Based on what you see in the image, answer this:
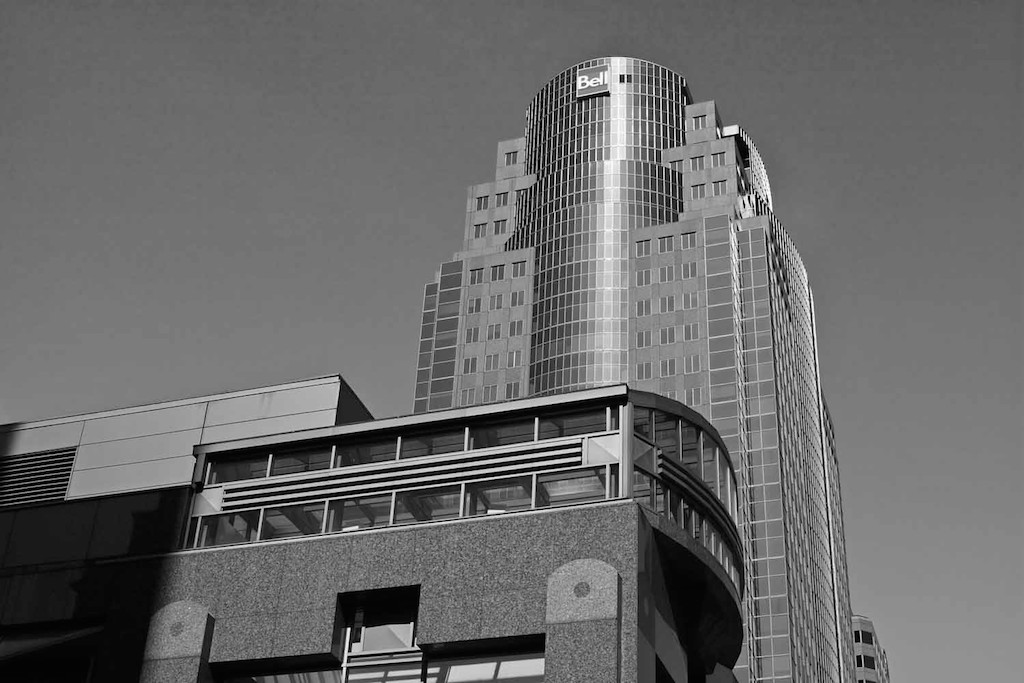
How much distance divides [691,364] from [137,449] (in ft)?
331

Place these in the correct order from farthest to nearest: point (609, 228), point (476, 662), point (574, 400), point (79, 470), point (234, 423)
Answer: point (609, 228)
point (79, 470)
point (234, 423)
point (574, 400)
point (476, 662)

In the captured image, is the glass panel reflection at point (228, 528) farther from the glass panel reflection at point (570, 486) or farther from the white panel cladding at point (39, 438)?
the white panel cladding at point (39, 438)

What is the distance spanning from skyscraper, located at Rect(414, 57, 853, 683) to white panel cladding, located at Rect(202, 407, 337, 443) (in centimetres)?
8943

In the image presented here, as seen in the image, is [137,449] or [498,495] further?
[137,449]

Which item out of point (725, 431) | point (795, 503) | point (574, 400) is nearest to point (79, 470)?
point (574, 400)

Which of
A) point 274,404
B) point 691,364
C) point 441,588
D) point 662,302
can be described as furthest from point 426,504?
point 662,302

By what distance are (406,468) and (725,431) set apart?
104 meters

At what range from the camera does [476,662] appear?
31609 millimetres

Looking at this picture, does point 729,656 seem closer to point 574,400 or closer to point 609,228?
point 574,400

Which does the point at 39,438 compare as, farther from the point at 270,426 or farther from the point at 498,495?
the point at 498,495

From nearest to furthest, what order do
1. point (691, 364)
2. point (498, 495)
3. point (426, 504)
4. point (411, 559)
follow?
point (411, 559), point (498, 495), point (426, 504), point (691, 364)

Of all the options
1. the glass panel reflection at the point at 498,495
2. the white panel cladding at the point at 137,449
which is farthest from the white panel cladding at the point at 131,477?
the glass panel reflection at the point at 498,495

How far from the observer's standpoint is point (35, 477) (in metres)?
49.9

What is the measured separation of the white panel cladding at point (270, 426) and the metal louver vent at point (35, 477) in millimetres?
7629
